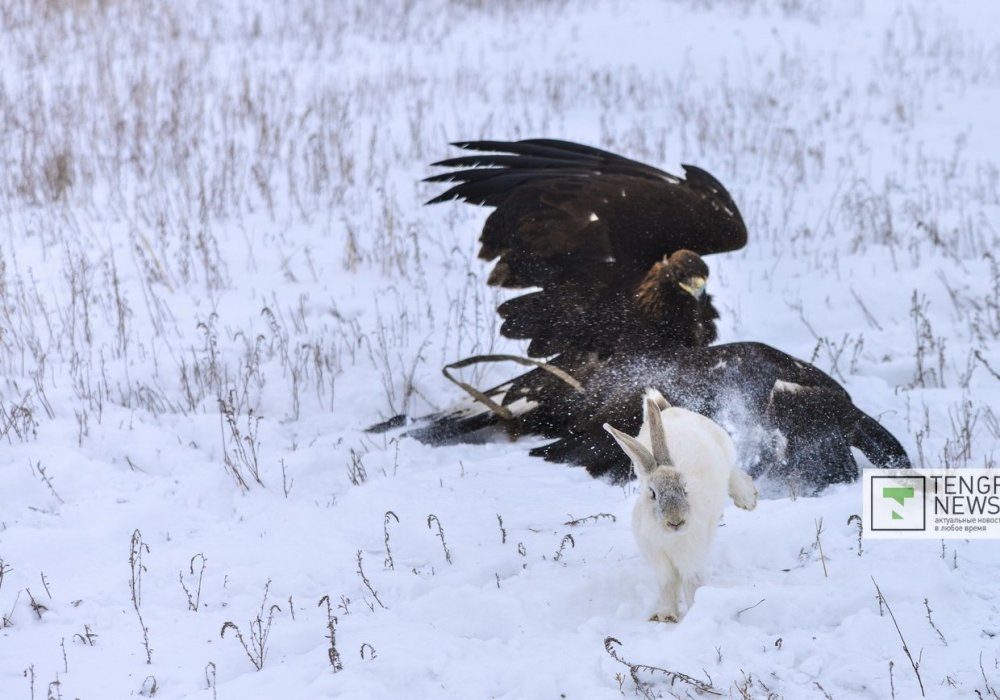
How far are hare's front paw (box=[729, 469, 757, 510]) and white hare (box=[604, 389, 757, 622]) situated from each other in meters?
0.18

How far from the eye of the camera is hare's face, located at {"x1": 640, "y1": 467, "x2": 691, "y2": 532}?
114 inches

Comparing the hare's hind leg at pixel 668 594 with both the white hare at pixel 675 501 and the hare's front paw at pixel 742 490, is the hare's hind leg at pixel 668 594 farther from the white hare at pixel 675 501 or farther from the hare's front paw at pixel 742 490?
A: the hare's front paw at pixel 742 490

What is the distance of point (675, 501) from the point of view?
2.89m

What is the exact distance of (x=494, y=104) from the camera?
34.9 ft

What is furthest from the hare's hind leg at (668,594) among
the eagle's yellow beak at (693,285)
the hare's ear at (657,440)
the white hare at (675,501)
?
the eagle's yellow beak at (693,285)

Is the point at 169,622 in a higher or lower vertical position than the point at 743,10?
lower

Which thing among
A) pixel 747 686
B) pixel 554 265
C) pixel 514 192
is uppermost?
pixel 514 192

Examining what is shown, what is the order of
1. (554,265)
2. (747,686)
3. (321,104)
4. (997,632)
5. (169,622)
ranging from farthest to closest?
1. (321,104)
2. (554,265)
3. (169,622)
4. (997,632)
5. (747,686)

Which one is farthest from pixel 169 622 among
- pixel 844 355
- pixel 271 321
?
pixel 844 355

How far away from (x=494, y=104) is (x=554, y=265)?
627 cm

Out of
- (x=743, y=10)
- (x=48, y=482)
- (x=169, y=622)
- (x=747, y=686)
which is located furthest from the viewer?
(x=743, y=10)

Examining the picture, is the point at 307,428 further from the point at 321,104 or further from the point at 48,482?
the point at 321,104

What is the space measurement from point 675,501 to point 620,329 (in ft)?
5.90

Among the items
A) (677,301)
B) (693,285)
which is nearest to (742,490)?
(693,285)
